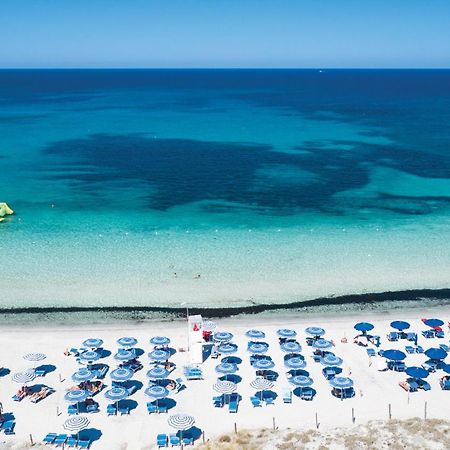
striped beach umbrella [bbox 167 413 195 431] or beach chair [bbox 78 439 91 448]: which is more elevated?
striped beach umbrella [bbox 167 413 195 431]

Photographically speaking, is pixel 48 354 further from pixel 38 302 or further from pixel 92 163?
pixel 92 163

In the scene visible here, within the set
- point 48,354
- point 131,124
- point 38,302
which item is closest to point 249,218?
point 38,302

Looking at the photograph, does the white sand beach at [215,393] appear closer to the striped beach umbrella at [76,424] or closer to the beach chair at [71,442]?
the beach chair at [71,442]

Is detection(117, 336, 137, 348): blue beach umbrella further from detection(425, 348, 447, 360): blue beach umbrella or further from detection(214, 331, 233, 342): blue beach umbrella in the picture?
detection(425, 348, 447, 360): blue beach umbrella

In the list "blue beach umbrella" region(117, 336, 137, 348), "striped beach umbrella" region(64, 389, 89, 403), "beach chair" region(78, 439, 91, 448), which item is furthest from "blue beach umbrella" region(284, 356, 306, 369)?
"beach chair" region(78, 439, 91, 448)

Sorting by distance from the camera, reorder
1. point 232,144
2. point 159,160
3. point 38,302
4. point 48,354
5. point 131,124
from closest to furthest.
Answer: point 48,354 < point 38,302 < point 159,160 < point 232,144 < point 131,124

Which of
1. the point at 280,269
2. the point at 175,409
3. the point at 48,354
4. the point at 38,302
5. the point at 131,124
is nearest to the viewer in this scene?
the point at 175,409
